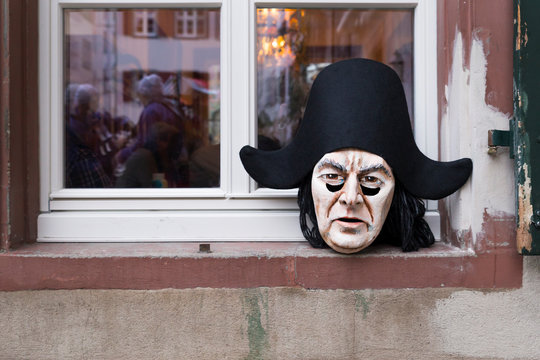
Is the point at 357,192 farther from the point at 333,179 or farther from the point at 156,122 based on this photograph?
the point at 156,122

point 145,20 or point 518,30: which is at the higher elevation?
point 145,20

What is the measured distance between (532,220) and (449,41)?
2.89 ft

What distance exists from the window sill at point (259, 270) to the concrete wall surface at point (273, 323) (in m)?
0.04

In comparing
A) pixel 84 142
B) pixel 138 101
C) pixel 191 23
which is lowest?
pixel 84 142

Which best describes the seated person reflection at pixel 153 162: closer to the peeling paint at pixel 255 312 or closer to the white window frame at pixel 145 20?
the white window frame at pixel 145 20

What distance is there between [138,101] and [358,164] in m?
2.01

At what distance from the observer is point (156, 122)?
328 centimetres

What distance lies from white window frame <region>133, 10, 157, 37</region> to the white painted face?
5.05 feet

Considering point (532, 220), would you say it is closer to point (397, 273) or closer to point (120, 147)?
point (397, 273)

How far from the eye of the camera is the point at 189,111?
322 centimetres

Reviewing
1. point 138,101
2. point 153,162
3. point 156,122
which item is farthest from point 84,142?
point 138,101

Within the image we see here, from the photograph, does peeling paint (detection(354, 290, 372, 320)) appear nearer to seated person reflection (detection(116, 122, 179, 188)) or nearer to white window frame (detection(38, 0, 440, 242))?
white window frame (detection(38, 0, 440, 242))

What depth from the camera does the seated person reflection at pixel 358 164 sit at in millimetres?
2127

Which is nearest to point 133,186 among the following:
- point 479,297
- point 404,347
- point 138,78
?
point 138,78
